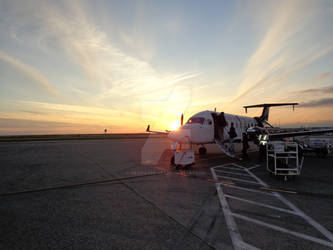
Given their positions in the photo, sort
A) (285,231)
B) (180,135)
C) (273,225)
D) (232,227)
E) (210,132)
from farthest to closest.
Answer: (210,132)
(180,135)
(273,225)
(232,227)
(285,231)

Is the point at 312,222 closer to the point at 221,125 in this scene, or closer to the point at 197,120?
the point at 197,120

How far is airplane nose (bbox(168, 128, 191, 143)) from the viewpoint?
12.8m

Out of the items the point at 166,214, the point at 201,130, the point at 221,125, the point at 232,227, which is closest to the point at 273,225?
the point at 232,227

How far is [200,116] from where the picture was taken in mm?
14609

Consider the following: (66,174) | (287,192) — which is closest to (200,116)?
(287,192)

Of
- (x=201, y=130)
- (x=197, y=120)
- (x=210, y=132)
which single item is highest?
(x=197, y=120)

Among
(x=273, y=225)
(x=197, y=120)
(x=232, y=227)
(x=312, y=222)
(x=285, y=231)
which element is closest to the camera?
(x=285, y=231)

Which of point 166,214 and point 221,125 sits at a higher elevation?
point 221,125

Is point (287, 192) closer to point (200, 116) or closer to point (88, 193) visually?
point (88, 193)

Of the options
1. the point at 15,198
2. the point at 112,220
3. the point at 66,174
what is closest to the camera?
the point at 112,220

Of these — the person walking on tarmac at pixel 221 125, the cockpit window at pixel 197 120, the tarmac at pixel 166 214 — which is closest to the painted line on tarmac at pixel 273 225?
the tarmac at pixel 166 214

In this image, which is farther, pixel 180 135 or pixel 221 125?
pixel 221 125

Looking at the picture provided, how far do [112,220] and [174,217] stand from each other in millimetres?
1488

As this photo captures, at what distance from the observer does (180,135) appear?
12.9 meters
